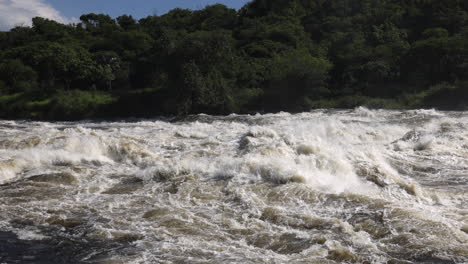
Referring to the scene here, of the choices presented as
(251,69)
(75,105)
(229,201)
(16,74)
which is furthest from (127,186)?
(16,74)

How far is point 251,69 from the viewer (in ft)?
105

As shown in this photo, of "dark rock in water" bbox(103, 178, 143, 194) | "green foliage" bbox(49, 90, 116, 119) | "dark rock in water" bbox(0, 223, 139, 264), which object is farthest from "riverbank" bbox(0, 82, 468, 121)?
"dark rock in water" bbox(0, 223, 139, 264)

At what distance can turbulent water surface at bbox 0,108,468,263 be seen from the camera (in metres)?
6.06

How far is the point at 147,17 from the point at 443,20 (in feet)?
105

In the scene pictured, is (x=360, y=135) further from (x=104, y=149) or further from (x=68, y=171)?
(x=68, y=171)

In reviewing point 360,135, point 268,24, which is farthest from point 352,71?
point 360,135

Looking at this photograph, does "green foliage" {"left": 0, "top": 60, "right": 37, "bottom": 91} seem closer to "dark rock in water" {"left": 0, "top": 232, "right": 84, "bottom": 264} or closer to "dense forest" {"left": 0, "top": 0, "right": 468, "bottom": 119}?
"dense forest" {"left": 0, "top": 0, "right": 468, "bottom": 119}

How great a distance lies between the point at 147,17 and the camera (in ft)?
175

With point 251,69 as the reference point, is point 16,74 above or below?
below

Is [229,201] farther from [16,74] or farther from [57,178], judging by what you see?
[16,74]

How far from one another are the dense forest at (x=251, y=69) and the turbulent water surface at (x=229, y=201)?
1454cm

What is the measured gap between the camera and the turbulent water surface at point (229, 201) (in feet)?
19.9

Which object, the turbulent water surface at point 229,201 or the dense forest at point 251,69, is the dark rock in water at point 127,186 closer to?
the turbulent water surface at point 229,201

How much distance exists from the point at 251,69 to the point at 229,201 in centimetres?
2472
